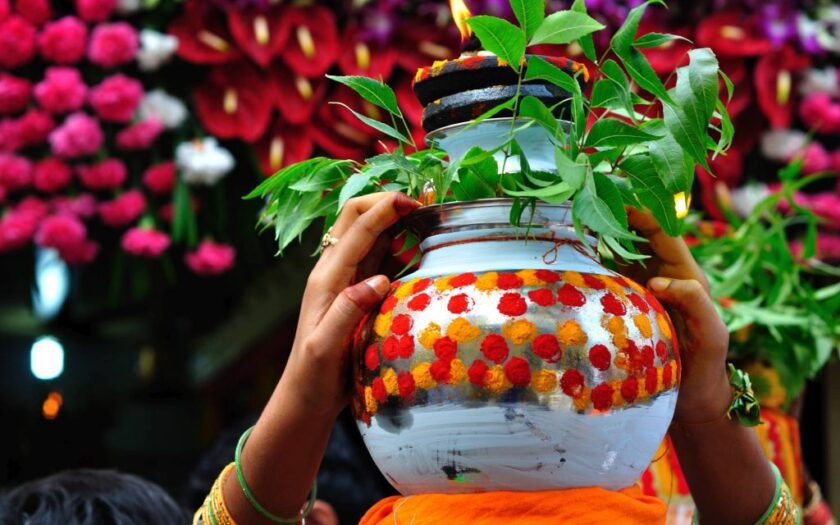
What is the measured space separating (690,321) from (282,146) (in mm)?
1978

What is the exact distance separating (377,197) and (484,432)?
28cm

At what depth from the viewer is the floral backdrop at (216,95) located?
9.36 ft

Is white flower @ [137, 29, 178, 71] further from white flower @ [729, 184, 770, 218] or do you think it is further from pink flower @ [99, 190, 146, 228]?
white flower @ [729, 184, 770, 218]

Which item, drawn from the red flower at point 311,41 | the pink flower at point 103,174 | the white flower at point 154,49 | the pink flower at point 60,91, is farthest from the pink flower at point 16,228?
the red flower at point 311,41

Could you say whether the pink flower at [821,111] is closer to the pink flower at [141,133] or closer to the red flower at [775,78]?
the red flower at [775,78]

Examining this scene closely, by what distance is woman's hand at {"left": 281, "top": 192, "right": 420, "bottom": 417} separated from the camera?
1.11 m

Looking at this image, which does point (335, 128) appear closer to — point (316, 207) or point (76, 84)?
point (76, 84)

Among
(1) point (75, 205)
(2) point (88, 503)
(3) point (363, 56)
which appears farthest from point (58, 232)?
(2) point (88, 503)

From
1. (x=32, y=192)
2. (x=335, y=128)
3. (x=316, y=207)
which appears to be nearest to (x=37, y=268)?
(x=32, y=192)

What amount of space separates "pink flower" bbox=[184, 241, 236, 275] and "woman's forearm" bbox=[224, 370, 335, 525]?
178 centimetres

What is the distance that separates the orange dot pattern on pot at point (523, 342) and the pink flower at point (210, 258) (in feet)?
6.57

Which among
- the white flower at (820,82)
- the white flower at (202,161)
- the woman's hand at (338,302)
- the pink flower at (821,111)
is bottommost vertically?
the pink flower at (821,111)

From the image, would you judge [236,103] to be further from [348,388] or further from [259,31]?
[348,388]

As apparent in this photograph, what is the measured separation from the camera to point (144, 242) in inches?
→ 114
